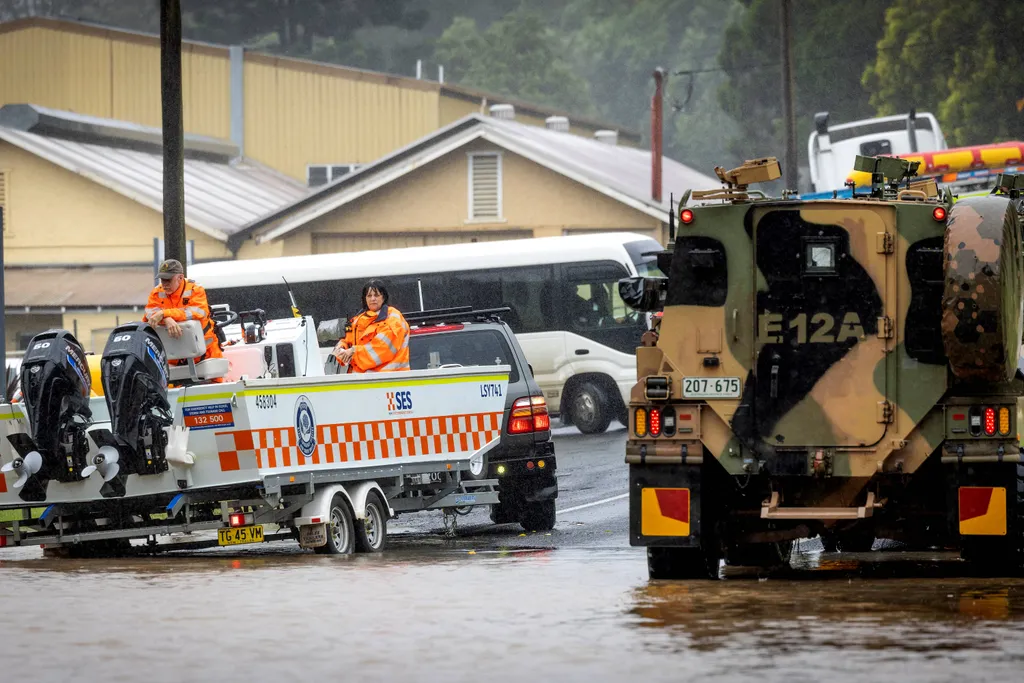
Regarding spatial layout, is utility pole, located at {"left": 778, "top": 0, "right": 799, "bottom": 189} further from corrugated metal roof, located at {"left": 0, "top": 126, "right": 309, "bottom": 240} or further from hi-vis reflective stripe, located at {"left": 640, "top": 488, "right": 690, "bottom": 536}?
hi-vis reflective stripe, located at {"left": 640, "top": 488, "right": 690, "bottom": 536}

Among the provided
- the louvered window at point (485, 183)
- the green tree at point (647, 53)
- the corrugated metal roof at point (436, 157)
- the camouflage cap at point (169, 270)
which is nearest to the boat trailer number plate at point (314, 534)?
the camouflage cap at point (169, 270)

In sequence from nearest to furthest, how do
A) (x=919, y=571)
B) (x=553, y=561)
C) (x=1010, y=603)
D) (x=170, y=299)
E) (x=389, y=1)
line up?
(x=1010, y=603) < (x=919, y=571) < (x=553, y=561) < (x=170, y=299) < (x=389, y=1)

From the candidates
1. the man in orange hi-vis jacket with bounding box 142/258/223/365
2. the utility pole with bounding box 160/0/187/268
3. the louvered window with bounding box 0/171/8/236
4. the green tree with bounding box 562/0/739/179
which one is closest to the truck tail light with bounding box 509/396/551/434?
the man in orange hi-vis jacket with bounding box 142/258/223/365

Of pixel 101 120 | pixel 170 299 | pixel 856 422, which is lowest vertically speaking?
pixel 856 422

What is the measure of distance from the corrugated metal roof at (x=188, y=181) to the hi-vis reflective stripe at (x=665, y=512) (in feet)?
97.2

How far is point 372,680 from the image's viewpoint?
306 inches

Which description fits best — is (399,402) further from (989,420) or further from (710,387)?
(989,420)

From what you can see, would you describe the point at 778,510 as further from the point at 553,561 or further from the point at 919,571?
the point at 553,561

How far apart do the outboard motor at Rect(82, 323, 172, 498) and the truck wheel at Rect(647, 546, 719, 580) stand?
3647 mm

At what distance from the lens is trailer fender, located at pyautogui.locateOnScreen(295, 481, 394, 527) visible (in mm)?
13531

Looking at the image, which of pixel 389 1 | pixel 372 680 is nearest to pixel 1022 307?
pixel 372 680

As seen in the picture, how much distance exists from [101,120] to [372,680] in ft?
148

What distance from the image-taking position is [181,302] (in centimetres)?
1509

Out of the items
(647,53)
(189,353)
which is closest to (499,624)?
(189,353)
